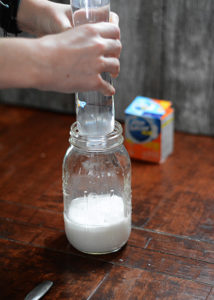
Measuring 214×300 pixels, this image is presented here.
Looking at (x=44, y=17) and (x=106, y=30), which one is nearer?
(x=106, y=30)

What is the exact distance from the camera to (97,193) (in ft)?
3.13

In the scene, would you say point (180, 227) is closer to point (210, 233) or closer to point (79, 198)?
point (210, 233)

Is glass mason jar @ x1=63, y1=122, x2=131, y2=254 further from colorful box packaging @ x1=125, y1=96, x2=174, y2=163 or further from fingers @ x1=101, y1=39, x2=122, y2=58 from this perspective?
colorful box packaging @ x1=125, y1=96, x2=174, y2=163

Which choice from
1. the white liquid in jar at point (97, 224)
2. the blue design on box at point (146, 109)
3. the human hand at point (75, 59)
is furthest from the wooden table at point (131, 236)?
the human hand at point (75, 59)

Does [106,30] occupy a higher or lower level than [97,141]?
higher

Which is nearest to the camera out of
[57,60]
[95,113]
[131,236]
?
[57,60]

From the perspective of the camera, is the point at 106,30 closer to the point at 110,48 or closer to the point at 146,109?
the point at 110,48

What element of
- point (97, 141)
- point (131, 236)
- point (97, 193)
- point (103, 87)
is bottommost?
point (131, 236)

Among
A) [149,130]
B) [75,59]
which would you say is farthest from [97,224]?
[149,130]

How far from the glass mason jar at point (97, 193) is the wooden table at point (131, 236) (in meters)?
0.04

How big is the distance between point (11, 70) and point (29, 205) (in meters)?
0.48

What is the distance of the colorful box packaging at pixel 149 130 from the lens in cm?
130

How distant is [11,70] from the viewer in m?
0.71

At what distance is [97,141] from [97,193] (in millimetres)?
131
